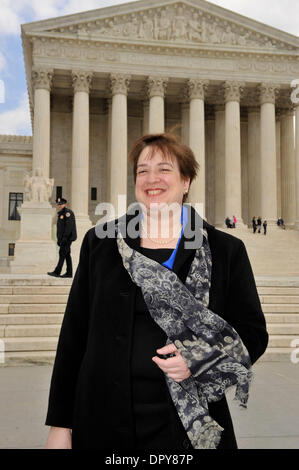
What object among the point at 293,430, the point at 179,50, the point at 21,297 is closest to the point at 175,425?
the point at 293,430

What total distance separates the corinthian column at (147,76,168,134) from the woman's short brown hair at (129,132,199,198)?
39.3 meters

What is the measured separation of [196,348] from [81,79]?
4217 centimetres

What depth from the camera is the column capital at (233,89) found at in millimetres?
43656

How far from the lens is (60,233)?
624 inches

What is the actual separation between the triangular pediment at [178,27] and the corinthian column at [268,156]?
4857 mm

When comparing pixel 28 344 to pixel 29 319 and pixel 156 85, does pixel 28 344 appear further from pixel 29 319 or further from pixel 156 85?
pixel 156 85

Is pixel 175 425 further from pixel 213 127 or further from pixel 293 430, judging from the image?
pixel 213 127

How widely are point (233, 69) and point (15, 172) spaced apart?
1046 inches

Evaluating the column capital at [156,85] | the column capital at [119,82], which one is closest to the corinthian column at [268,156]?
the column capital at [156,85]

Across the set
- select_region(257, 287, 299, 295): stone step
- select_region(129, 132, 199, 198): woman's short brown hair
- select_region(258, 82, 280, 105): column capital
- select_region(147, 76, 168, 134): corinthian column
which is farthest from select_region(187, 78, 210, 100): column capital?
select_region(129, 132, 199, 198): woman's short brown hair

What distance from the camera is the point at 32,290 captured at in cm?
1281

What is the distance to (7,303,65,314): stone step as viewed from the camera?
11625 millimetres

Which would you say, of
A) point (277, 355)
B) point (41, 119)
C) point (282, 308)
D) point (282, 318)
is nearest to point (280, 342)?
point (277, 355)

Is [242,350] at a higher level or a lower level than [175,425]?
higher
